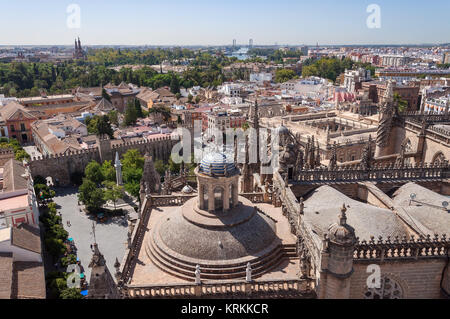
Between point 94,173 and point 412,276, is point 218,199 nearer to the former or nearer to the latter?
point 412,276

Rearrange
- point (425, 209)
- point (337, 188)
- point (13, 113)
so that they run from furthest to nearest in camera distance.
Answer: point (13, 113) → point (337, 188) → point (425, 209)

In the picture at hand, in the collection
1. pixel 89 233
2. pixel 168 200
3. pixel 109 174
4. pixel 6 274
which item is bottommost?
pixel 89 233

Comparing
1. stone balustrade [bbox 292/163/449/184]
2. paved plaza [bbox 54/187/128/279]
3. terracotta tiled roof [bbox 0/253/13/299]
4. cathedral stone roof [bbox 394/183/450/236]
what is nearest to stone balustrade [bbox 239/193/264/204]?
stone balustrade [bbox 292/163/449/184]

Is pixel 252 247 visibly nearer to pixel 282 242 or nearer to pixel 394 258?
pixel 282 242

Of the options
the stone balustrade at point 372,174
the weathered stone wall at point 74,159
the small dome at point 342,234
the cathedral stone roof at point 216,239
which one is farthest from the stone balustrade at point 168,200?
the weathered stone wall at point 74,159

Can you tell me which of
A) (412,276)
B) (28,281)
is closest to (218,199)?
(412,276)

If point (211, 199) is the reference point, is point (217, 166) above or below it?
above

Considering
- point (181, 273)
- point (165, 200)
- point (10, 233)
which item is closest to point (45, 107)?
point (10, 233)

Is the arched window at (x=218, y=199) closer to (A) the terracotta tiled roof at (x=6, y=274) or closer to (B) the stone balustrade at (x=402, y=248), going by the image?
(B) the stone balustrade at (x=402, y=248)
